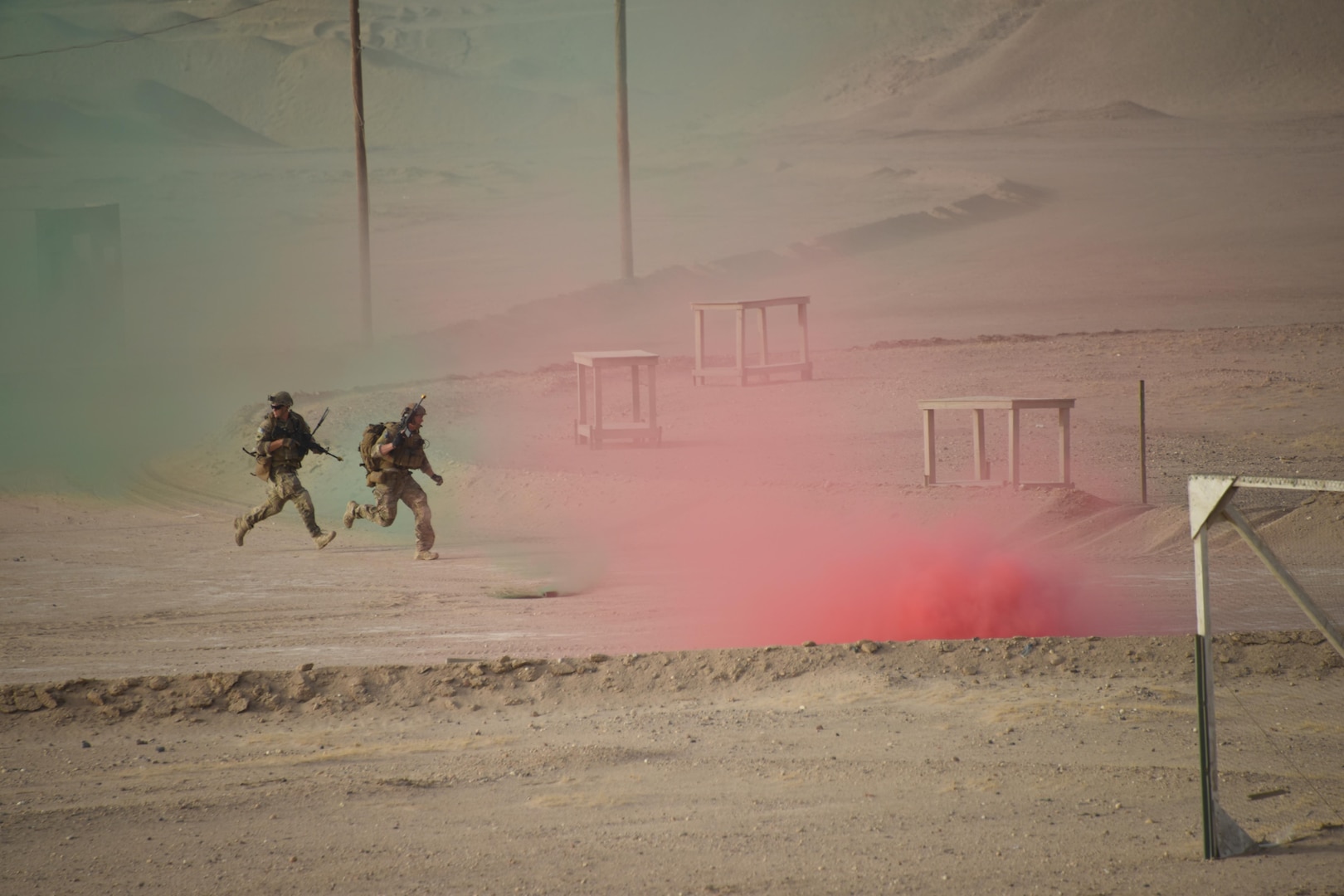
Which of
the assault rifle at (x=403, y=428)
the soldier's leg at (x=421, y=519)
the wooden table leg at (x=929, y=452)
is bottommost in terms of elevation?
the soldier's leg at (x=421, y=519)

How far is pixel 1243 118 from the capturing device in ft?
204

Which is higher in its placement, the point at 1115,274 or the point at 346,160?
the point at 346,160

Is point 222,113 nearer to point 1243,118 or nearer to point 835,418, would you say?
point 1243,118

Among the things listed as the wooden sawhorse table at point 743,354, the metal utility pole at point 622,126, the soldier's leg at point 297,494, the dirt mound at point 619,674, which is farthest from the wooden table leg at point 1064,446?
the metal utility pole at point 622,126

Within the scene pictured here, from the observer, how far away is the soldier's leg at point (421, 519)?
541 inches

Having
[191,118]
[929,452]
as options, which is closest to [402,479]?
[929,452]

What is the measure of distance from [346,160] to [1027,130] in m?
30.8

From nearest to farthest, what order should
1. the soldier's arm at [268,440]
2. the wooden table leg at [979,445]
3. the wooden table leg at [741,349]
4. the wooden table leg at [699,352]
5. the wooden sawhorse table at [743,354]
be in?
the soldier's arm at [268,440], the wooden table leg at [979,445], the wooden table leg at [741,349], the wooden sawhorse table at [743,354], the wooden table leg at [699,352]

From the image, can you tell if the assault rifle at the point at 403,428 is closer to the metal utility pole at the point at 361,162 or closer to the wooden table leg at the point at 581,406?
the wooden table leg at the point at 581,406

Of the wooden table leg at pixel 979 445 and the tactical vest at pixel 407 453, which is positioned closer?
the tactical vest at pixel 407 453

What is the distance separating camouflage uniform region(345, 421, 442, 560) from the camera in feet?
45.2

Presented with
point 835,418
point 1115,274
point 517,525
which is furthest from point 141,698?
point 1115,274

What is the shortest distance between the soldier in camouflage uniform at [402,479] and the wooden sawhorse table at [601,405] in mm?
5152

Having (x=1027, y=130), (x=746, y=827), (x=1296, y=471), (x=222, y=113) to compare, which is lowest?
(x=746, y=827)
